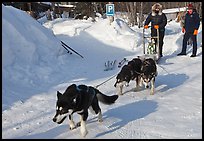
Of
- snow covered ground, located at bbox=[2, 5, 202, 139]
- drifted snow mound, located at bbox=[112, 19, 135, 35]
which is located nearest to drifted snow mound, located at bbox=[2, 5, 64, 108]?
snow covered ground, located at bbox=[2, 5, 202, 139]

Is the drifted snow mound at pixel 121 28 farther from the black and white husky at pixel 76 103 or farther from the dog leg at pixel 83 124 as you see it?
the dog leg at pixel 83 124

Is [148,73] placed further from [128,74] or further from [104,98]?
[104,98]

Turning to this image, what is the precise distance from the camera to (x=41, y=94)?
22.9 feet

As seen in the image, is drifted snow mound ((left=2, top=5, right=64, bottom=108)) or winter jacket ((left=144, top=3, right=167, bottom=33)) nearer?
drifted snow mound ((left=2, top=5, right=64, bottom=108))

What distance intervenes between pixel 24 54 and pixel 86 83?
1932mm

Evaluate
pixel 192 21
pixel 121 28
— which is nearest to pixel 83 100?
pixel 192 21

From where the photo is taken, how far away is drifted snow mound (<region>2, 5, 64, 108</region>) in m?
7.44

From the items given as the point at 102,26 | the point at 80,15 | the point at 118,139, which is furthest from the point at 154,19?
the point at 80,15

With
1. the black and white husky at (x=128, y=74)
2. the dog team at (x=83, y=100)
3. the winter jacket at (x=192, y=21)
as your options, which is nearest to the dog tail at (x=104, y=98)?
the dog team at (x=83, y=100)

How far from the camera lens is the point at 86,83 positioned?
8039 mm

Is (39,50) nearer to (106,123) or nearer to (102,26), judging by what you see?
(106,123)

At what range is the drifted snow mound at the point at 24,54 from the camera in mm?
7440

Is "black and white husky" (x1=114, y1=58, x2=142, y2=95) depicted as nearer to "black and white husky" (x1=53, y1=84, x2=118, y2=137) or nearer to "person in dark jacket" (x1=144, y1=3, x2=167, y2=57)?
"black and white husky" (x1=53, y1=84, x2=118, y2=137)

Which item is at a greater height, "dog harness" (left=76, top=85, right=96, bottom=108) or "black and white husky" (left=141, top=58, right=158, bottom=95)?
"dog harness" (left=76, top=85, right=96, bottom=108)
